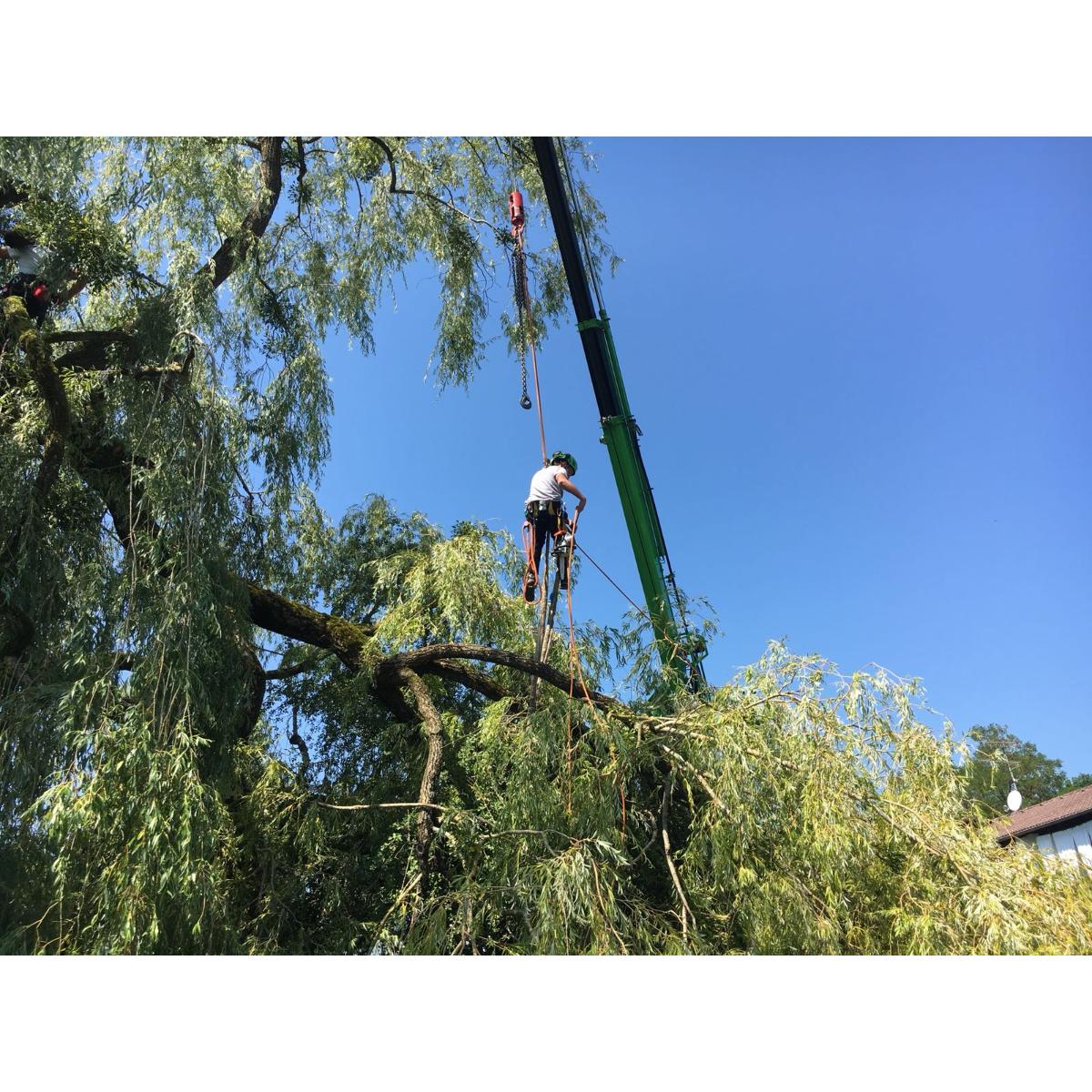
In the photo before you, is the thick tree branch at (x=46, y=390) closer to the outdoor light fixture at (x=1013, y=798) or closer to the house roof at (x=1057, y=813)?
the outdoor light fixture at (x=1013, y=798)

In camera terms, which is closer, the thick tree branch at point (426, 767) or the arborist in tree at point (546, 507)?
the thick tree branch at point (426, 767)

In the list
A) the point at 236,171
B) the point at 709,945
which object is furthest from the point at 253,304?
the point at 709,945

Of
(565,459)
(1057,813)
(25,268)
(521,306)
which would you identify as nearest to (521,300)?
(521,306)

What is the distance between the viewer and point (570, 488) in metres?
4.08

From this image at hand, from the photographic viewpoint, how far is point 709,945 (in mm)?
3246

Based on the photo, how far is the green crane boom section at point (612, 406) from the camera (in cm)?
514

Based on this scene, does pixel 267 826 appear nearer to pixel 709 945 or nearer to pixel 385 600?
pixel 385 600

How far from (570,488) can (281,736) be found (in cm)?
239

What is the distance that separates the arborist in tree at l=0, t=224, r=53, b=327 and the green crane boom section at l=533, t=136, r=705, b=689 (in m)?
3.00

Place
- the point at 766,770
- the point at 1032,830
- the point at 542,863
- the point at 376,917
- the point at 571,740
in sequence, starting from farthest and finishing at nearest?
the point at 1032,830 < the point at 376,917 < the point at 571,740 < the point at 766,770 < the point at 542,863

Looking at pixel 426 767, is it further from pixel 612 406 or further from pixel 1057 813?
pixel 1057 813

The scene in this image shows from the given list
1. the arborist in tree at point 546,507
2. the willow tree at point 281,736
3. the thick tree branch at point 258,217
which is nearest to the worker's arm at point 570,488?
the arborist in tree at point 546,507

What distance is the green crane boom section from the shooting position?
16.9ft
